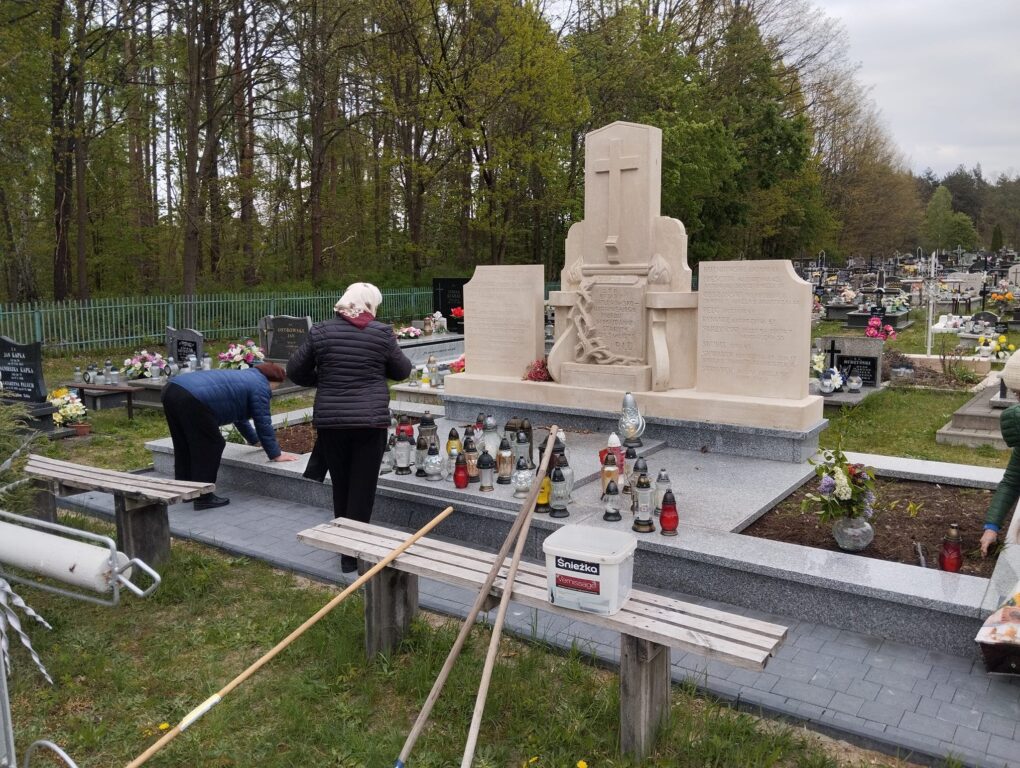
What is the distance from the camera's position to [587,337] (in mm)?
9070

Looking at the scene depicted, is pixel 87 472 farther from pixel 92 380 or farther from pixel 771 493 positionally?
pixel 92 380

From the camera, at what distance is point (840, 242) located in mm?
50781

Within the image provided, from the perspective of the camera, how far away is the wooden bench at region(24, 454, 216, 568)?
17.2ft

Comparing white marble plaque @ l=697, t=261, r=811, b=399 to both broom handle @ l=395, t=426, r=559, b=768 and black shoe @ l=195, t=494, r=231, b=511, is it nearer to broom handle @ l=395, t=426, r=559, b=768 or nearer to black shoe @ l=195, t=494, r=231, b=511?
broom handle @ l=395, t=426, r=559, b=768

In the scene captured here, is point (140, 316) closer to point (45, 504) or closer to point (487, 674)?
point (45, 504)

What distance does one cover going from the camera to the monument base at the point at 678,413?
7578mm

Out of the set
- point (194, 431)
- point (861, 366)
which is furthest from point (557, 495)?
point (861, 366)

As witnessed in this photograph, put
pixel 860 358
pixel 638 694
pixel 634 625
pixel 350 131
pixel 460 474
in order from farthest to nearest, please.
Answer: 1. pixel 350 131
2. pixel 860 358
3. pixel 460 474
4. pixel 638 694
5. pixel 634 625

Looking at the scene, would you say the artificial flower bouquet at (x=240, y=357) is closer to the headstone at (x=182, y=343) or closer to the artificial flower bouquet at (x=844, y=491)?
the headstone at (x=182, y=343)

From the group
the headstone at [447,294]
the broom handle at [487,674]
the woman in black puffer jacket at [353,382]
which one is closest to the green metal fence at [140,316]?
the headstone at [447,294]

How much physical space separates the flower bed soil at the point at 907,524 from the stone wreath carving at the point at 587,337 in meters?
2.87

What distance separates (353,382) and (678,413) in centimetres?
413

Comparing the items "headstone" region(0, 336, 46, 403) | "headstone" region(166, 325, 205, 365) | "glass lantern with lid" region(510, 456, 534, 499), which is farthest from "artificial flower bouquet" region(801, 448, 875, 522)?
"headstone" region(166, 325, 205, 365)

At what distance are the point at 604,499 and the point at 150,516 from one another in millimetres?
3218
